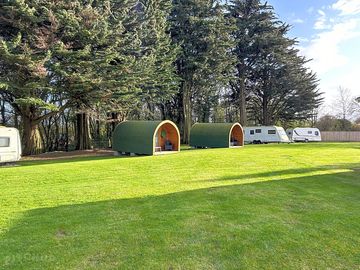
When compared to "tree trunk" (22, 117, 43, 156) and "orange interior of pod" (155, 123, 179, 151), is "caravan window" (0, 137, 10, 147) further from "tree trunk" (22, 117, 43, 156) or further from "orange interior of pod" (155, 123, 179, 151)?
"orange interior of pod" (155, 123, 179, 151)

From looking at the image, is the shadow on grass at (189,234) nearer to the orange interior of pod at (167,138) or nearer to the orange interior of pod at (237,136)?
the orange interior of pod at (167,138)

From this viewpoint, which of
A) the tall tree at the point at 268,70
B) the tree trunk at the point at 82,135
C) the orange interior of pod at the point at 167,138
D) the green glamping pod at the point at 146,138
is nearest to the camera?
the green glamping pod at the point at 146,138

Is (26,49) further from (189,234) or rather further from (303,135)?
(303,135)

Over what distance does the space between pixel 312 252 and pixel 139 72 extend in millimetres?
17553

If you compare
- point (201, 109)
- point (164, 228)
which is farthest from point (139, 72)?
point (201, 109)

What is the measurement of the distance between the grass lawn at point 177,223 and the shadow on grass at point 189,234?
14mm

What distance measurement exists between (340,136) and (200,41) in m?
25.3

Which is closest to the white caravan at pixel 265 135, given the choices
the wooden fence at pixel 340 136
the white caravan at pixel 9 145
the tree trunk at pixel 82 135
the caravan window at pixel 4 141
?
the wooden fence at pixel 340 136

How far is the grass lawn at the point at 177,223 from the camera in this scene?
4188mm

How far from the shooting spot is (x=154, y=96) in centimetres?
2684

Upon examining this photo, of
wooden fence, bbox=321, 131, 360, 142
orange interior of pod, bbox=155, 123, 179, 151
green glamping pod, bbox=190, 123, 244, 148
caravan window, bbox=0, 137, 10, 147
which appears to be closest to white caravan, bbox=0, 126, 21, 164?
caravan window, bbox=0, 137, 10, 147

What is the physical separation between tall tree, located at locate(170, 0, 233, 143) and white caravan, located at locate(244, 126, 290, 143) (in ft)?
20.9

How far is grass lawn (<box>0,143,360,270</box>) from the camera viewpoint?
4188mm

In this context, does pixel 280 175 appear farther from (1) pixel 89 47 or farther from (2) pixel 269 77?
(2) pixel 269 77
